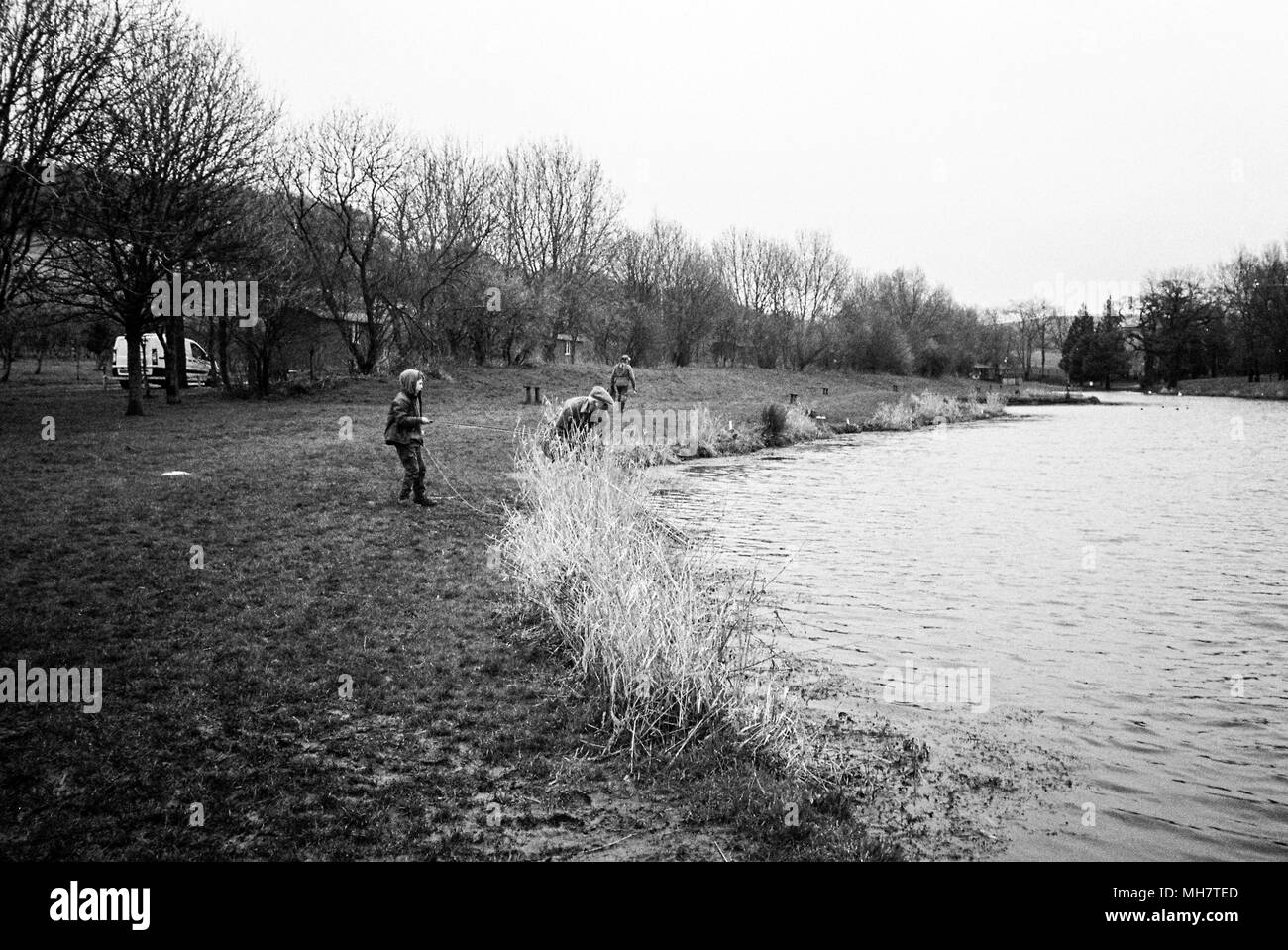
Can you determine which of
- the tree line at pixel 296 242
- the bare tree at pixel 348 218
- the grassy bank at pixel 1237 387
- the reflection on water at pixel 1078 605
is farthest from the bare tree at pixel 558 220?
the grassy bank at pixel 1237 387

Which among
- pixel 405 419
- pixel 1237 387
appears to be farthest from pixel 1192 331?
pixel 405 419

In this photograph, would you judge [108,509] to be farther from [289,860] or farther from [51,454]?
[289,860]

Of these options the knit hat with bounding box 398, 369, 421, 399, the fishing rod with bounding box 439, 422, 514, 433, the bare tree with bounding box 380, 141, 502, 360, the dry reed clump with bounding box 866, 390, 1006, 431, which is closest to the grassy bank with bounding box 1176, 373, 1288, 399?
the dry reed clump with bounding box 866, 390, 1006, 431

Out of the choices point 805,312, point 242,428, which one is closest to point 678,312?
point 805,312

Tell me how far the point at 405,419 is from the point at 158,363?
3195 centimetres

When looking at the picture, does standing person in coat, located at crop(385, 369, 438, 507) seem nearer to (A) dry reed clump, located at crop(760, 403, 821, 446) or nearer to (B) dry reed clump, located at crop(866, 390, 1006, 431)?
(A) dry reed clump, located at crop(760, 403, 821, 446)

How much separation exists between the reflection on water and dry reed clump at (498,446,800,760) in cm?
155

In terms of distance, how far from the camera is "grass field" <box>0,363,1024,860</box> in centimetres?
493

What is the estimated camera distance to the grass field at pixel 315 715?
493 cm

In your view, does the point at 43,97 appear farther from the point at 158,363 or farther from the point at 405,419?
the point at 158,363

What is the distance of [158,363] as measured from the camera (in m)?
39.2

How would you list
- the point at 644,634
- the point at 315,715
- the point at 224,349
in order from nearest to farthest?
the point at 315,715 < the point at 644,634 < the point at 224,349

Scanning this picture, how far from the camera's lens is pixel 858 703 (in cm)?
781
